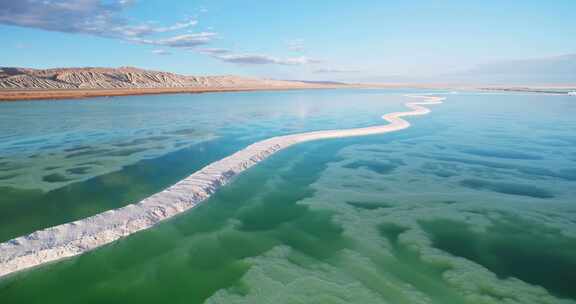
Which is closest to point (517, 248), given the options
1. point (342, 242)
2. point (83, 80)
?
point (342, 242)

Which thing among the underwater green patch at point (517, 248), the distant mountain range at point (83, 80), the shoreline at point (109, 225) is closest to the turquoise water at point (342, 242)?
the underwater green patch at point (517, 248)

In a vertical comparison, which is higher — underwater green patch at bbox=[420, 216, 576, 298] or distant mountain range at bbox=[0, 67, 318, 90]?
distant mountain range at bbox=[0, 67, 318, 90]

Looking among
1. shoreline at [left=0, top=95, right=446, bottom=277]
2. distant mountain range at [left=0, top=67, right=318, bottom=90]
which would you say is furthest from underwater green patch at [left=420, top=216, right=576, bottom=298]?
distant mountain range at [left=0, top=67, right=318, bottom=90]

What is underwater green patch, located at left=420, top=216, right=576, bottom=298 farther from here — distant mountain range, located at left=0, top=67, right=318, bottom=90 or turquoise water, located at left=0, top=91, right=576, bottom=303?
distant mountain range, located at left=0, top=67, right=318, bottom=90

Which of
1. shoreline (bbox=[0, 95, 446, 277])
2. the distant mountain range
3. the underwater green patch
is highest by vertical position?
the distant mountain range

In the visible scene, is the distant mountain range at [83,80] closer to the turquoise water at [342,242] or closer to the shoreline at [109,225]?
the shoreline at [109,225]

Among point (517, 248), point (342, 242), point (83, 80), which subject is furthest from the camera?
point (83, 80)

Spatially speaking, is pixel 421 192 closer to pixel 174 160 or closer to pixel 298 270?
pixel 298 270

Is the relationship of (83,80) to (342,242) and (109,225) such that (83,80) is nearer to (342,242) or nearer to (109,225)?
(109,225)

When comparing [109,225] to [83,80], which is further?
[83,80]
